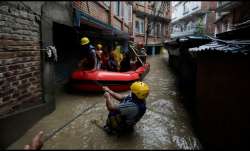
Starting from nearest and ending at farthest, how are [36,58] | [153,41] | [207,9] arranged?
[36,58]
[207,9]
[153,41]

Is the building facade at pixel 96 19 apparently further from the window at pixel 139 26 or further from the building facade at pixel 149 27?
the window at pixel 139 26

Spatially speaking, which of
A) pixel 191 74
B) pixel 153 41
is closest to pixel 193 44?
pixel 191 74

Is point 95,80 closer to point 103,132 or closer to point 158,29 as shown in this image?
point 103,132

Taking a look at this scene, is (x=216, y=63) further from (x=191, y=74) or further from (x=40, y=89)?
(x=40, y=89)

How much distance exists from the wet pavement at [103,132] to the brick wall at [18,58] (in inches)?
25.1

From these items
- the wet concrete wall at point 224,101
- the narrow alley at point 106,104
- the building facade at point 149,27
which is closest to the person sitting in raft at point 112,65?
the narrow alley at point 106,104

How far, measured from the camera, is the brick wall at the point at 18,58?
129 inches

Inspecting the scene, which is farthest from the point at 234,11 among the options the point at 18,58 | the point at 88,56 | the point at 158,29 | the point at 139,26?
the point at 18,58

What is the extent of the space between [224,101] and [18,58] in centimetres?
354

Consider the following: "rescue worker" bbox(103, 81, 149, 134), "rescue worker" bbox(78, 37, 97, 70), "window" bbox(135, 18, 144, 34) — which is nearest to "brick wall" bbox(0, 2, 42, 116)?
"rescue worker" bbox(103, 81, 149, 134)

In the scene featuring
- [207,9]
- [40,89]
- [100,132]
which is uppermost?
[207,9]

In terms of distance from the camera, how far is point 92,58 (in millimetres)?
6531

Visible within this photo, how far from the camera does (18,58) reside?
3.63 metres

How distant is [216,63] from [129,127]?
1881 millimetres
